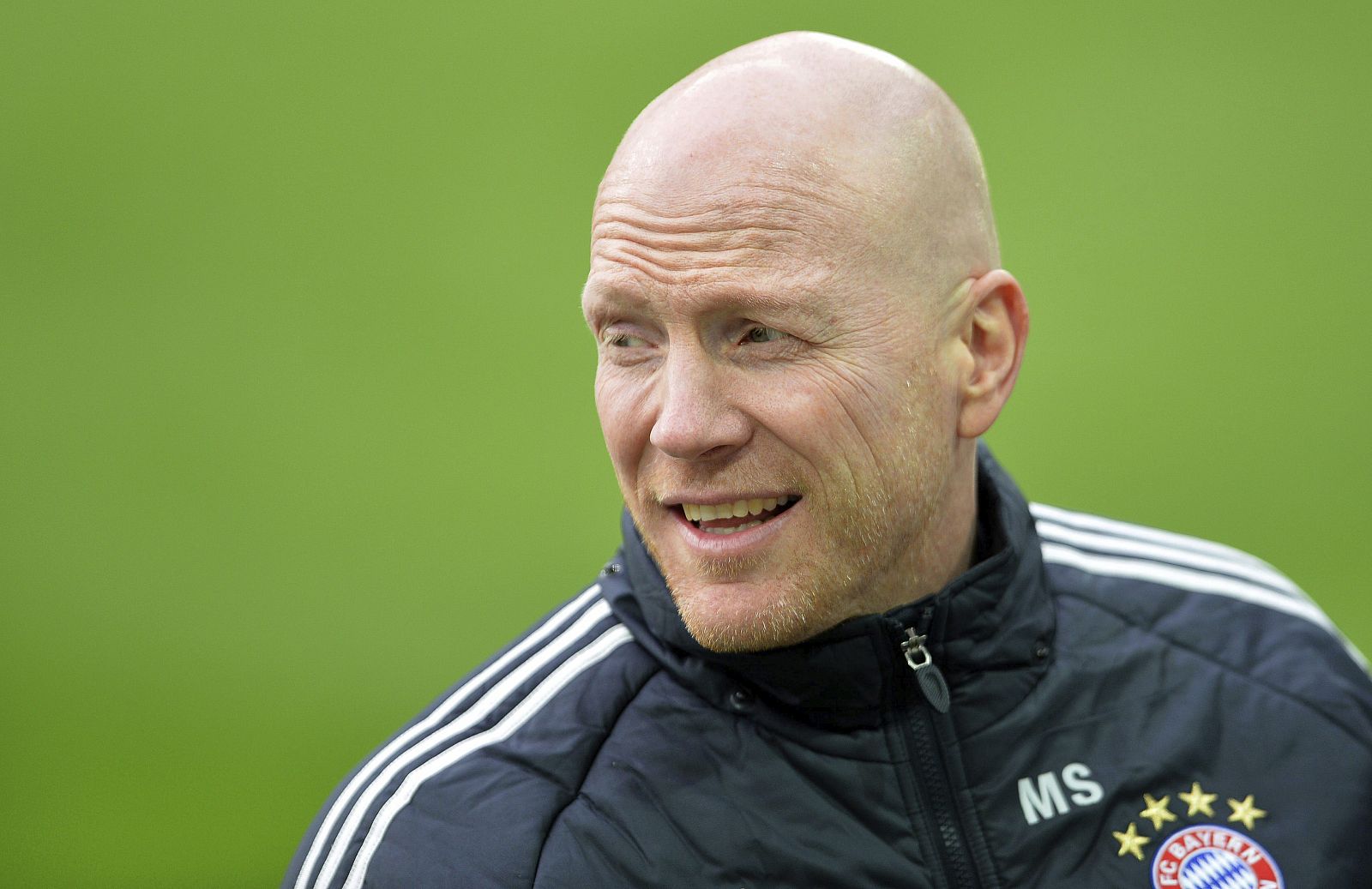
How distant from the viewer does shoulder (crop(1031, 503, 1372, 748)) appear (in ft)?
5.01

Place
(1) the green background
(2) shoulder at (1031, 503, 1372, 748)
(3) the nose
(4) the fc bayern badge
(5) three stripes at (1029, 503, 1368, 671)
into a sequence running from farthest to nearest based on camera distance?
(1) the green background < (5) three stripes at (1029, 503, 1368, 671) < (2) shoulder at (1031, 503, 1372, 748) < (4) the fc bayern badge < (3) the nose

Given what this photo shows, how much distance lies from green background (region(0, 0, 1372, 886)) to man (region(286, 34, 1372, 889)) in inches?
46.9

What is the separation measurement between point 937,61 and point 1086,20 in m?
0.30

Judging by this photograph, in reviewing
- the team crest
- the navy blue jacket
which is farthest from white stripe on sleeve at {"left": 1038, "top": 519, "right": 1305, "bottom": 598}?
the team crest

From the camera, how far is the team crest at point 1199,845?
4.44ft

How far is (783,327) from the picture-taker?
1.27m

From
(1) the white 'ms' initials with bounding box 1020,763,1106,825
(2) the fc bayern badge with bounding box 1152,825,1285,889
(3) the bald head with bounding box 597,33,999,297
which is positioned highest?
(3) the bald head with bounding box 597,33,999,297

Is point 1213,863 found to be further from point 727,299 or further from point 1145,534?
point 727,299

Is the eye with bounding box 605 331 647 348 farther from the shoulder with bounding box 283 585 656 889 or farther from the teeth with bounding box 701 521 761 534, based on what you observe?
the shoulder with bounding box 283 585 656 889

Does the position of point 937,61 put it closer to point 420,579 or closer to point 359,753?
point 420,579

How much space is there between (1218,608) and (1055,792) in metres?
0.38

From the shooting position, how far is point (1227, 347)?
2758mm

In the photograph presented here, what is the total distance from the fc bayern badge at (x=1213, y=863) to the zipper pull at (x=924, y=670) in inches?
10.8

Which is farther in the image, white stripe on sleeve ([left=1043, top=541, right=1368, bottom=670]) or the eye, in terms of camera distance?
white stripe on sleeve ([left=1043, top=541, right=1368, bottom=670])
